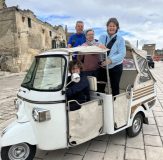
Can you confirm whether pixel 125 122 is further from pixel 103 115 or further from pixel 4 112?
pixel 4 112

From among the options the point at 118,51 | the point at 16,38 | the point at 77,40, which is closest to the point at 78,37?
the point at 77,40

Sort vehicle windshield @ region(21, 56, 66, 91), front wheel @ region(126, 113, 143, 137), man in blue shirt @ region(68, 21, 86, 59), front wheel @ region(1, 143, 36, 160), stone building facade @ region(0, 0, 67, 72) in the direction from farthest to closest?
stone building facade @ region(0, 0, 67, 72) → man in blue shirt @ region(68, 21, 86, 59) → front wheel @ region(126, 113, 143, 137) → vehicle windshield @ region(21, 56, 66, 91) → front wheel @ region(1, 143, 36, 160)

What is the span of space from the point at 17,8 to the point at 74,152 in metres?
28.5

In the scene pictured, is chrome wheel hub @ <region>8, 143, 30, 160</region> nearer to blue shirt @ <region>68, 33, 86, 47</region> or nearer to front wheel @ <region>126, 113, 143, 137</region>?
front wheel @ <region>126, 113, 143, 137</region>

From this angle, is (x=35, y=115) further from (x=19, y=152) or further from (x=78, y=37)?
(x=78, y=37)

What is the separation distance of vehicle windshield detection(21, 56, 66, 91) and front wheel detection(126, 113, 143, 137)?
2.01 metres

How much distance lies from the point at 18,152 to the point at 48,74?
1323mm

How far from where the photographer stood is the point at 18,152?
12.1ft

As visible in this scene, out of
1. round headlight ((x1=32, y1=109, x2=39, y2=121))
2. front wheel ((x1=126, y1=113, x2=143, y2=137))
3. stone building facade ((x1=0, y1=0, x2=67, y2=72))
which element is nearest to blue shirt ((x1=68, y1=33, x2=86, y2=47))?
front wheel ((x1=126, y1=113, x2=143, y2=137))

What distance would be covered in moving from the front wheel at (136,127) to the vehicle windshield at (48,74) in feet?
6.61

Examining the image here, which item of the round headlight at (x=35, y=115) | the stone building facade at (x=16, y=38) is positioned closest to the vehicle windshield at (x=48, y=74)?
Answer: the round headlight at (x=35, y=115)

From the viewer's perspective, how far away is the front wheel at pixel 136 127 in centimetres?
484

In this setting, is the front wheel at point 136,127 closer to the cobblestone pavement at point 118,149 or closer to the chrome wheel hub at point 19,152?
the cobblestone pavement at point 118,149

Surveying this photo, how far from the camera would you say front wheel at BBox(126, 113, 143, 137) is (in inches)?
191
